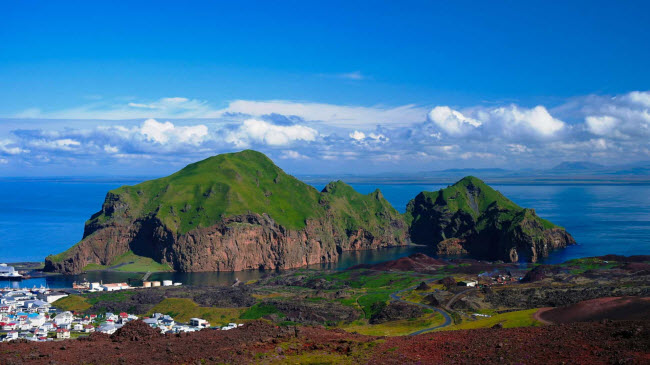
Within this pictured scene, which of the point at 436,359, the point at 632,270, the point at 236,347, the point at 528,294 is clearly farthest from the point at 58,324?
the point at 632,270

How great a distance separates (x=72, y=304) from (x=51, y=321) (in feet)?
84.5

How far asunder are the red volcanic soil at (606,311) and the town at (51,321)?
41.8 m

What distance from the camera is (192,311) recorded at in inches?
4697

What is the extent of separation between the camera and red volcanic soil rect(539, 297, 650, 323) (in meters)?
56.8

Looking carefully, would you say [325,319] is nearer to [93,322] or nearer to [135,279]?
[93,322]

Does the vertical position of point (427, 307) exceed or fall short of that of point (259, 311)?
it exceeds it

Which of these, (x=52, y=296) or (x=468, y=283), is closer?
(x=52, y=296)

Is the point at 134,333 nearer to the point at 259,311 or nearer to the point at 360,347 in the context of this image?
the point at 360,347

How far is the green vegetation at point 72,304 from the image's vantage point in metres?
131

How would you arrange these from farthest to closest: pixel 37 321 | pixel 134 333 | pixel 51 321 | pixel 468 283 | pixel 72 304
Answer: pixel 468 283, pixel 72 304, pixel 51 321, pixel 37 321, pixel 134 333

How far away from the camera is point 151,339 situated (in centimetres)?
4966

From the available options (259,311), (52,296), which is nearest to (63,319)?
(259,311)

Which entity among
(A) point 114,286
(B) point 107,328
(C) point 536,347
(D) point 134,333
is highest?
(D) point 134,333

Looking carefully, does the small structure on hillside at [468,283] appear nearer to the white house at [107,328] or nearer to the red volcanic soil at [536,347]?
the white house at [107,328]
